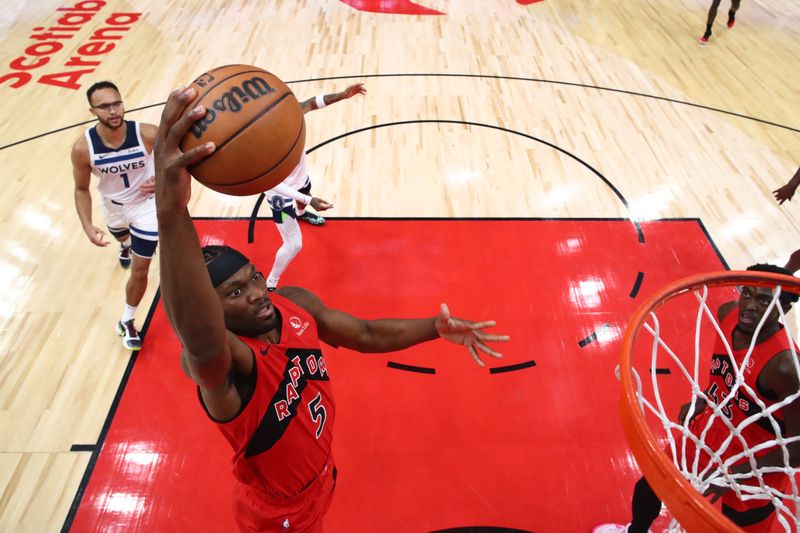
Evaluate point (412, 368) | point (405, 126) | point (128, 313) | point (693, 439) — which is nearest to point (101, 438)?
point (128, 313)

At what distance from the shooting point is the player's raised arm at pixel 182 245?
1404 millimetres

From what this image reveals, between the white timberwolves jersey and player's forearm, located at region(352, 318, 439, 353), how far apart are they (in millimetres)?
2323

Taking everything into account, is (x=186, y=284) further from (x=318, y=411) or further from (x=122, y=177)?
(x=122, y=177)

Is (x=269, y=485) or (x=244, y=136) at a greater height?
(x=244, y=136)

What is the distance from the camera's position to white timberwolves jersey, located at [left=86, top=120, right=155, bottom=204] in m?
3.78

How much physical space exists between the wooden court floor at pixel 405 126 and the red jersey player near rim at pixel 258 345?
191cm

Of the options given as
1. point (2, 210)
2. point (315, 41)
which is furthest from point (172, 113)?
point (315, 41)

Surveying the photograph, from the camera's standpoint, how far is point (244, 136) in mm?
1873

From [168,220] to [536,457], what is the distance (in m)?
2.89

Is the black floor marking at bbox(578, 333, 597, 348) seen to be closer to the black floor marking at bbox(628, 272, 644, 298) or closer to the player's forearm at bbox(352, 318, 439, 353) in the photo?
the black floor marking at bbox(628, 272, 644, 298)

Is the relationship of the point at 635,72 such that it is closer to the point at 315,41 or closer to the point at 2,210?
the point at 315,41

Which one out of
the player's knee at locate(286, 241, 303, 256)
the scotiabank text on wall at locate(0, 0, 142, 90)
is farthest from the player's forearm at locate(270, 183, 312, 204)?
the scotiabank text on wall at locate(0, 0, 142, 90)

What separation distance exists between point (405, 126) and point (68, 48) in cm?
553

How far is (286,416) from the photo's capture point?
2109mm
